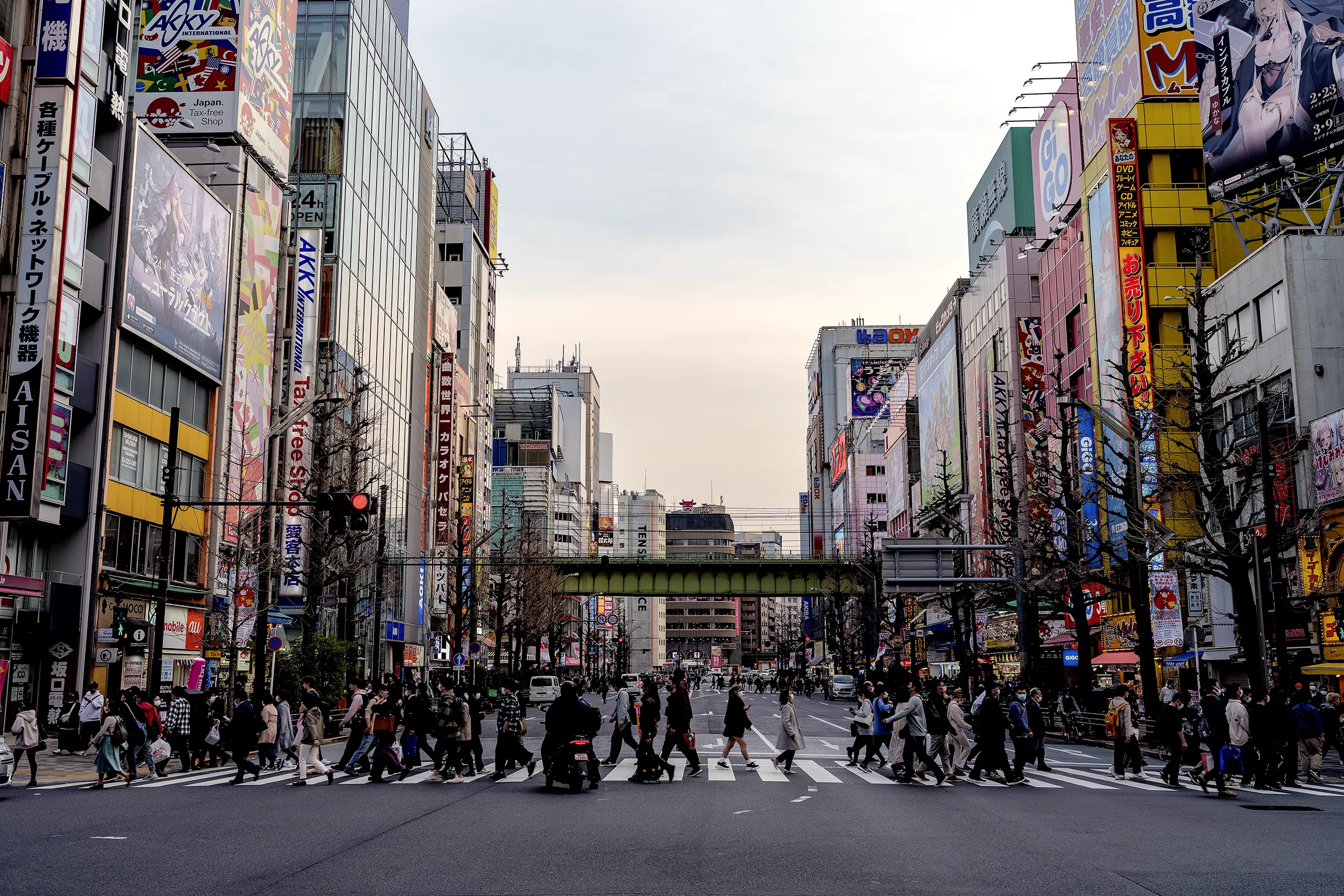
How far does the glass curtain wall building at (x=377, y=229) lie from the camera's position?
183 ft

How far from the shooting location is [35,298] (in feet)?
97.5

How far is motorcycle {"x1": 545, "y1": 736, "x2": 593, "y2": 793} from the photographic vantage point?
18422mm

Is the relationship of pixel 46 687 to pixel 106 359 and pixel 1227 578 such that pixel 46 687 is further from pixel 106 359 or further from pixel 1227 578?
pixel 1227 578

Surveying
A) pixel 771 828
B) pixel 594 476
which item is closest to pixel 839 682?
pixel 771 828

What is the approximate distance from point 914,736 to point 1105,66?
148ft

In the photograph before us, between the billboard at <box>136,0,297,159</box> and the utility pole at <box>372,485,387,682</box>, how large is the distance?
15292mm

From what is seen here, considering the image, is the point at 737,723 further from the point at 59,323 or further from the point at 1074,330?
the point at 1074,330

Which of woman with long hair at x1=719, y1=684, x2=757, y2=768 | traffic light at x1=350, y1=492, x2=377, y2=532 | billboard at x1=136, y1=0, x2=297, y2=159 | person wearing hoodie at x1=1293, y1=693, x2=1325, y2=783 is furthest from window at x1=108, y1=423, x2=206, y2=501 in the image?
person wearing hoodie at x1=1293, y1=693, x2=1325, y2=783

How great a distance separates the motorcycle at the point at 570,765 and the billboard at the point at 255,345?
2561cm

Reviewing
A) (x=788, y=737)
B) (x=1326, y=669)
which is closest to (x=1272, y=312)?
(x=1326, y=669)

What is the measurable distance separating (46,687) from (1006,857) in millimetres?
28085

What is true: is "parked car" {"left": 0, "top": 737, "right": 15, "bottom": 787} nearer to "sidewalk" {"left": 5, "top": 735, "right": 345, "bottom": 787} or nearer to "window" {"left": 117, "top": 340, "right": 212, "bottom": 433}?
"sidewalk" {"left": 5, "top": 735, "right": 345, "bottom": 787}

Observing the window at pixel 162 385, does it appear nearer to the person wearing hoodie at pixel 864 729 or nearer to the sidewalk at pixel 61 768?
the sidewalk at pixel 61 768

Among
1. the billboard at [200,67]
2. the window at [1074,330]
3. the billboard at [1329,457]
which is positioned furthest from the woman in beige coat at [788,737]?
the window at [1074,330]
